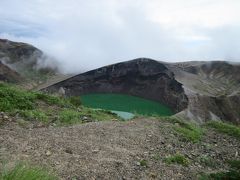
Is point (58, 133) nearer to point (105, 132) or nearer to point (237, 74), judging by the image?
point (105, 132)

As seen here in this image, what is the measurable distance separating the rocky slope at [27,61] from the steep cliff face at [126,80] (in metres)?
9.17

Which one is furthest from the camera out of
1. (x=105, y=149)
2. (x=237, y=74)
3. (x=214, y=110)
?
(x=237, y=74)

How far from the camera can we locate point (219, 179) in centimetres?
862

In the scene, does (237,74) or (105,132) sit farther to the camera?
(237,74)

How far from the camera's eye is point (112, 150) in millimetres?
9531

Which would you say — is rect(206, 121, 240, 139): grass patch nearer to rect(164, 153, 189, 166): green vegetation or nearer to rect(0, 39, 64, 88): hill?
rect(164, 153, 189, 166): green vegetation

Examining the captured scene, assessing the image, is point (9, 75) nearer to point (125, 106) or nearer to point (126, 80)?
point (126, 80)

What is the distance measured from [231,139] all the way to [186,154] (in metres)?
3.92

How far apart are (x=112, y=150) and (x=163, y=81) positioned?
8063cm

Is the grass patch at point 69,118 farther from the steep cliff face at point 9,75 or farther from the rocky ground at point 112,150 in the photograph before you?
the steep cliff face at point 9,75

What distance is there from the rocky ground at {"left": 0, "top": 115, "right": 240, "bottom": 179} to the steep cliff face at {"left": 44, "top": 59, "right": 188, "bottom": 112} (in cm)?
7730

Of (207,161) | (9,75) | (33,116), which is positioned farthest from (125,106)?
(207,161)

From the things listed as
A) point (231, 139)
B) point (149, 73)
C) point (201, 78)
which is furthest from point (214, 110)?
point (231, 139)

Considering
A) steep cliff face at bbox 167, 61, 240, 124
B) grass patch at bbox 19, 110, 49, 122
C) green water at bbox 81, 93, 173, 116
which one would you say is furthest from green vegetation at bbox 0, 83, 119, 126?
green water at bbox 81, 93, 173, 116
